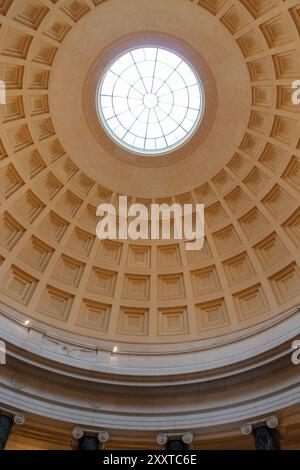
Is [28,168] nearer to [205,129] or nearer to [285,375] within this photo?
[205,129]

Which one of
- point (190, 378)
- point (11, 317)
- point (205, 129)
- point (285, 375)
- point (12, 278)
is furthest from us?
point (205, 129)

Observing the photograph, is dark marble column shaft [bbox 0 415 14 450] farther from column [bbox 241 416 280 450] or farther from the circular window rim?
the circular window rim

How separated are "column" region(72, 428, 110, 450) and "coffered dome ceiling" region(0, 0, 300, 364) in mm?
4381

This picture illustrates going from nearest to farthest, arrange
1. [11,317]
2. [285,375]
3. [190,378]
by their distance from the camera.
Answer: [285,375]
[190,378]
[11,317]

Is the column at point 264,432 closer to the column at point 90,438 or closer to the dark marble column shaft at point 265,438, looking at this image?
the dark marble column shaft at point 265,438

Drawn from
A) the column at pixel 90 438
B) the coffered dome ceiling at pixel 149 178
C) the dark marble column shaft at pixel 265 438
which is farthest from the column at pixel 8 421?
the dark marble column shaft at pixel 265 438

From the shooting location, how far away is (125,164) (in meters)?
20.8

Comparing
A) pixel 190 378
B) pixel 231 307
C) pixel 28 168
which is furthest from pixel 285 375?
pixel 28 168

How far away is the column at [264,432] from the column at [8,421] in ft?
23.4

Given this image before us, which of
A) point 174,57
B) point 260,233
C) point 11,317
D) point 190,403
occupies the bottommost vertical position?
point 190,403

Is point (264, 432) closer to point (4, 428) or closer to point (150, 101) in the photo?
point (4, 428)

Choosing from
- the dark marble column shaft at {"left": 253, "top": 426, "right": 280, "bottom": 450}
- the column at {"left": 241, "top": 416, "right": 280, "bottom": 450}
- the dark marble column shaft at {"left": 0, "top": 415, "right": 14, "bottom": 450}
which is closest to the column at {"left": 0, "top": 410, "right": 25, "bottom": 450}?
Result: the dark marble column shaft at {"left": 0, "top": 415, "right": 14, "bottom": 450}

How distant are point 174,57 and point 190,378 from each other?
1320cm

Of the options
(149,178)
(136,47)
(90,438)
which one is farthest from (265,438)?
(136,47)
